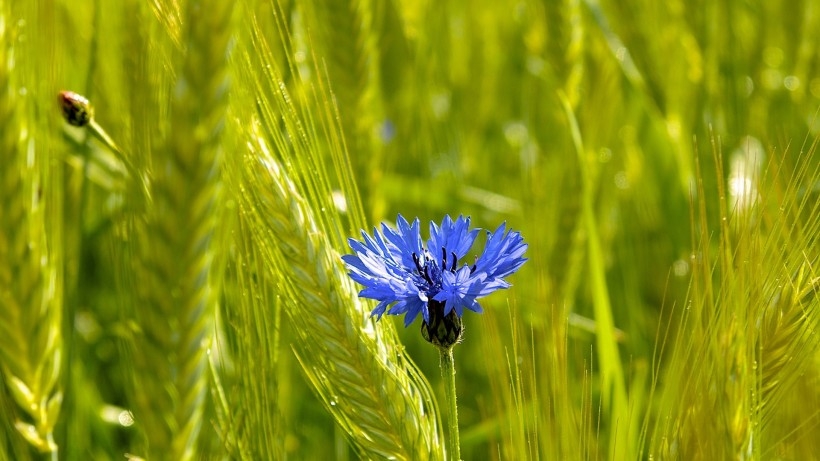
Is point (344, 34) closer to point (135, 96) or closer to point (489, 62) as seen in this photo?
point (135, 96)

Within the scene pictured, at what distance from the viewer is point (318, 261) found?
37.9 inches

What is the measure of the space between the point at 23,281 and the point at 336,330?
1.11 ft

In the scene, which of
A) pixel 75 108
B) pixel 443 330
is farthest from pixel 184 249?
pixel 75 108

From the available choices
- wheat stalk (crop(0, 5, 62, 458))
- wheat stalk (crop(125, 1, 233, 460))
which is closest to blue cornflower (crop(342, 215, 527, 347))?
wheat stalk (crop(125, 1, 233, 460))

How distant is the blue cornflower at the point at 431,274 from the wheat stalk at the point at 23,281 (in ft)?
1.11

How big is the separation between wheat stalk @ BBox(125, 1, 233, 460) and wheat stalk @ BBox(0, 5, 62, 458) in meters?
0.14

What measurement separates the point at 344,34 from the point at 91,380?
2.61 feet

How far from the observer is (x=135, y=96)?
3.28 feet

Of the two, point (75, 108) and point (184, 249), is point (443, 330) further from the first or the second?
point (75, 108)

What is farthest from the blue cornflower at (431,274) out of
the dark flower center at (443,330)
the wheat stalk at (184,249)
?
the wheat stalk at (184,249)

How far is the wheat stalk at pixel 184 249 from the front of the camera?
83 cm

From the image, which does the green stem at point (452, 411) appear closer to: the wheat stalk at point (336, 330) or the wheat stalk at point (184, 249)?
the wheat stalk at point (336, 330)

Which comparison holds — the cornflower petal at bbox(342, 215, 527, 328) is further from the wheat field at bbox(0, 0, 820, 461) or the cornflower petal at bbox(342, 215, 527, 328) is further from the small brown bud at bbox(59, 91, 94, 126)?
the small brown bud at bbox(59, 91, 94, 126)

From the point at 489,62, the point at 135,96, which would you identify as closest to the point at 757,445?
the point at 135,96
